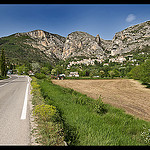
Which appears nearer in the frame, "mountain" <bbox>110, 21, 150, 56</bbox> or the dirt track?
the dirt track

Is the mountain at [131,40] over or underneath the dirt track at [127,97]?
over

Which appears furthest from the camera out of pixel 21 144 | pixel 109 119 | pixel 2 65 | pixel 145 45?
pixel 145 45

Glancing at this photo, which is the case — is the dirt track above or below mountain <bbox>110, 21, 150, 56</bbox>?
below

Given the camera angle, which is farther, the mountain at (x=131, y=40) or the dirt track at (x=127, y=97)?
the mountain at (x=131, y=40)

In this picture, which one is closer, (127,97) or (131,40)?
(127,97)

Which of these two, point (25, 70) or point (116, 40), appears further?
point (116, 40)

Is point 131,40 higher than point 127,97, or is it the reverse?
point 131,40

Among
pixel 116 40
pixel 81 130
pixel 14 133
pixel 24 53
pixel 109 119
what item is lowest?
pixel 109 119

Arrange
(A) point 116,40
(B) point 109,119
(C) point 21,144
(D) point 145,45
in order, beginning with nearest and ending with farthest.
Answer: (C) point 21,144 < (B) point 109,119 < (D) point 145,45 < (A) point 116,40

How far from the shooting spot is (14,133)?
3.34 meters
